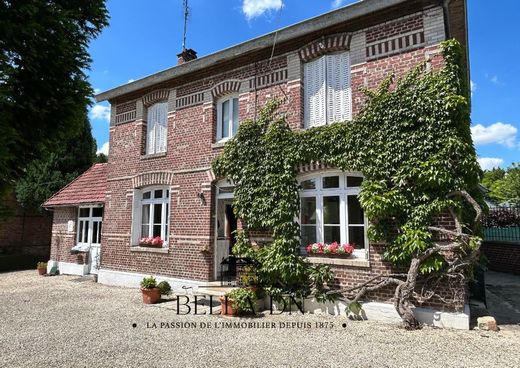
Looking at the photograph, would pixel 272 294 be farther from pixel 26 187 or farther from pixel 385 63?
pixel 26 187

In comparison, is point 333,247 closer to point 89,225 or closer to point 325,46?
point 325,46

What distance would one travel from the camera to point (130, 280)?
11344 millimetres

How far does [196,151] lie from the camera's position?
33.8ft

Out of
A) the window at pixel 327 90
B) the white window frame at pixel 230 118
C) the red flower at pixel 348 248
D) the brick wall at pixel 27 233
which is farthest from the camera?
the brick wall at pixel 27 233

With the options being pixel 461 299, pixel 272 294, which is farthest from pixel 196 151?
pixel 461 299

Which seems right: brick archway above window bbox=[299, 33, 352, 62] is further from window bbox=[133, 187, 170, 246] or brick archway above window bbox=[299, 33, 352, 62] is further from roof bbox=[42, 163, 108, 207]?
roof bbox=[42, 163, 108, 207]

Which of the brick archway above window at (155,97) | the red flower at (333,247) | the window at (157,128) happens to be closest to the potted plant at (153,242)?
the window at (157,128)

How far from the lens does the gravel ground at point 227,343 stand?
5023 mm

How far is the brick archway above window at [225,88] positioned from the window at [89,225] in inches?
287

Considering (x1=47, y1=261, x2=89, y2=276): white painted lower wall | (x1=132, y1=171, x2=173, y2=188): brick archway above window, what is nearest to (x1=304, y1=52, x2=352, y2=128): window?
(x1=132, y1=171, x2=173, y2=188): brick archway above window

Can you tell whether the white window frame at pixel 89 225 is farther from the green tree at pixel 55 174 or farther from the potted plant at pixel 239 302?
the potted plant at pixel 239 302

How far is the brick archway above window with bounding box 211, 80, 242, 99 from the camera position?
980 cm

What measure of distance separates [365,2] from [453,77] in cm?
254

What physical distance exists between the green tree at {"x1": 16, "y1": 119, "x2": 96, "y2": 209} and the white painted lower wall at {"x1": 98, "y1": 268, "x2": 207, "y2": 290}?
771cm
